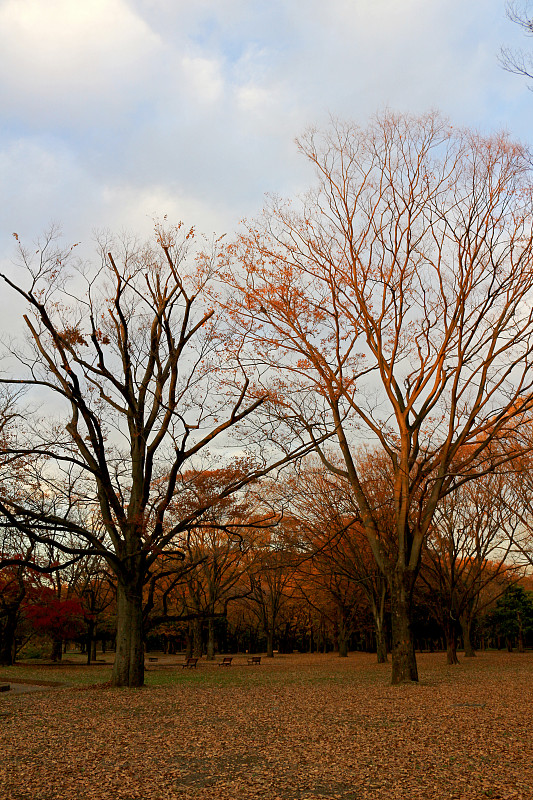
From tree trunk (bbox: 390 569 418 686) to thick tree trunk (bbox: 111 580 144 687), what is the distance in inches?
244

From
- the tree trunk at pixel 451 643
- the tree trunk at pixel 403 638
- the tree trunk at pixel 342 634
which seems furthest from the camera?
the tree trunk at pixel 342 634

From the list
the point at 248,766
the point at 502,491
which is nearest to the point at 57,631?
the point at 502,491

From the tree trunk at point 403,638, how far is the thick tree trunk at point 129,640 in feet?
20.3

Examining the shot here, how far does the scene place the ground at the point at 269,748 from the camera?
5469 millimetres

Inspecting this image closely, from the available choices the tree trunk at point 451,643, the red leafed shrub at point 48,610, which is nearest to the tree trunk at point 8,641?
the red leafed shrub at point 48,610

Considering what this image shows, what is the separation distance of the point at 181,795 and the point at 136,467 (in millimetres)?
11212

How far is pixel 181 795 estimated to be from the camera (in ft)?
17.4

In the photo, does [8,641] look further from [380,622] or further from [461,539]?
[461,539]

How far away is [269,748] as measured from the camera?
7172mm

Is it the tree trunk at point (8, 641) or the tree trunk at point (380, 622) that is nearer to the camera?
the tree trunk at point (380, 622)

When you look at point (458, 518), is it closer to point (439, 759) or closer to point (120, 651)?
point (120, 651)

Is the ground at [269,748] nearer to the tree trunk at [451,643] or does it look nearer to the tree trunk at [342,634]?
the tree trunk at [451,643]

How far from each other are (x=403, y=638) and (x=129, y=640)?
21.8 feet

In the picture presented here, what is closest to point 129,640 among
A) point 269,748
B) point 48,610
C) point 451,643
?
point 269,748
